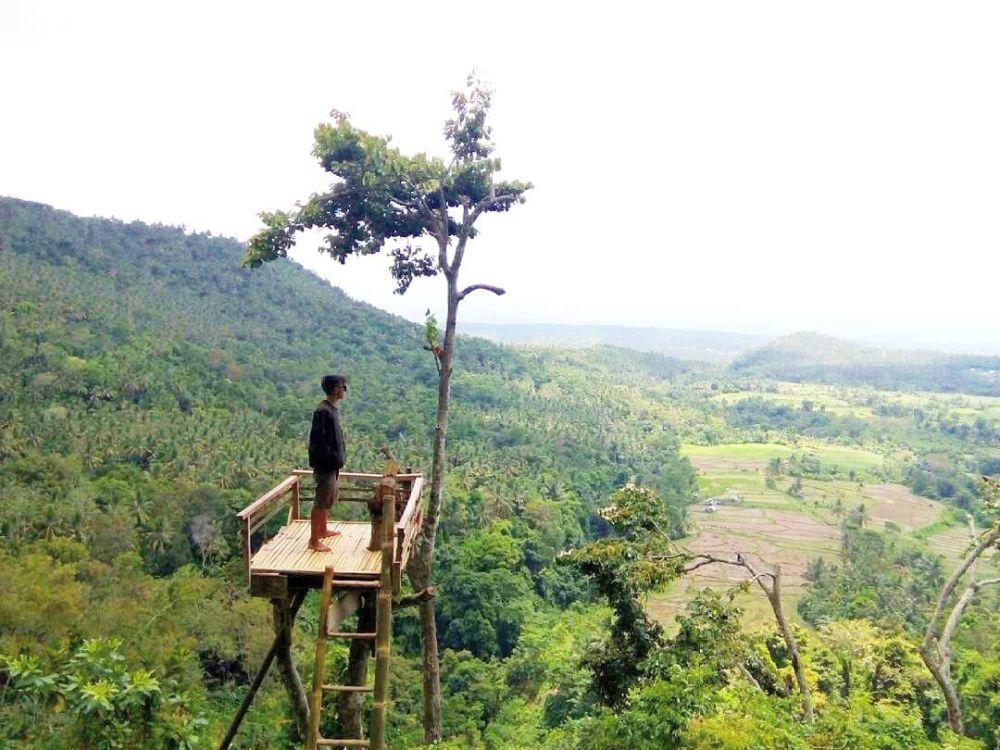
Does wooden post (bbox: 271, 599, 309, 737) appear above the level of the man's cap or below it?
below

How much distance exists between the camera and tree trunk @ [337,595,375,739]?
6465 millimetres

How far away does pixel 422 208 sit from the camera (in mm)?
8578

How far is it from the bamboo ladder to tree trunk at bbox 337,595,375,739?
1.17 metres

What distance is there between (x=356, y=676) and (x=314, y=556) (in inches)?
53.1

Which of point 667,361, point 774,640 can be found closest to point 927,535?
point 774,640

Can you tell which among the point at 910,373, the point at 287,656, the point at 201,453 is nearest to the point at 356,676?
the point at 287,656

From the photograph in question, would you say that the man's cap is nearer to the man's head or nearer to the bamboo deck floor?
the man's head

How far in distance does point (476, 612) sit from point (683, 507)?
33207mm

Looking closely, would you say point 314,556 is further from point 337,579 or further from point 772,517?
point 772,517

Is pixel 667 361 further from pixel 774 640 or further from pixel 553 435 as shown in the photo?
pixel 774 640

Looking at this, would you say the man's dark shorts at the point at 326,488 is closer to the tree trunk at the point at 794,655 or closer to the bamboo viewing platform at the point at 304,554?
the bamboo viewing platform at the point at 304,554

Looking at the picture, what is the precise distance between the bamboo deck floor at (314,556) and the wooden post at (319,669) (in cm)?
47

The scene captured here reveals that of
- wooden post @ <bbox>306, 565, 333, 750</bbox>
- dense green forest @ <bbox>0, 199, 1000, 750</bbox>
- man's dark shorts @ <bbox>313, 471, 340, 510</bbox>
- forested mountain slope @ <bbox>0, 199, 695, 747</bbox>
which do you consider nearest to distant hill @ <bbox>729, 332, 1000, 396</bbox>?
dense green forest @ <bbox>0, 199, 1000, 750</bbox>

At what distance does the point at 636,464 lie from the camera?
73688 mm
